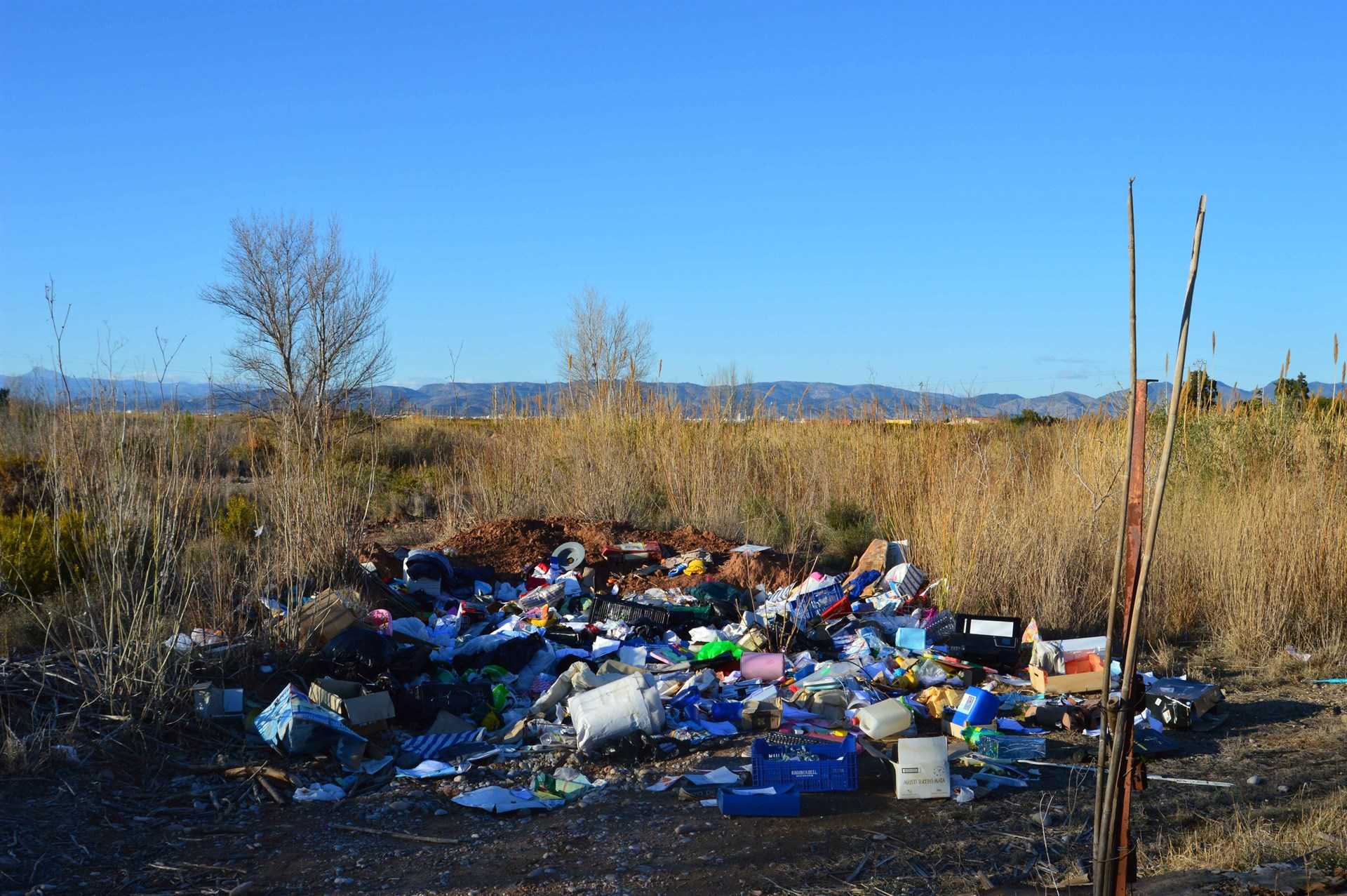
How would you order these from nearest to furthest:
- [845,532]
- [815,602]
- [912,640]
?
1. [912,640]
2. [815,602]
3. [845,532]

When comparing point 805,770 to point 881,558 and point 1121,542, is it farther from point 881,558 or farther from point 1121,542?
point 881,558

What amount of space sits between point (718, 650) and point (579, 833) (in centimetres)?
218

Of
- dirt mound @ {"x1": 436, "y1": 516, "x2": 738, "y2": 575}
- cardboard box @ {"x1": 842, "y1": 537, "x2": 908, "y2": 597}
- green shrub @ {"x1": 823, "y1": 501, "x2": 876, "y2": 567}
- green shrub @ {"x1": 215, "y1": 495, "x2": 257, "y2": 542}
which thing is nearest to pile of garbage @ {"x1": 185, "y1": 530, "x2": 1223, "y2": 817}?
cardboard box @ {"x1": 842, "y1": 537, "x2": 908, "y2": 597}

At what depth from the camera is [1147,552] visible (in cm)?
199

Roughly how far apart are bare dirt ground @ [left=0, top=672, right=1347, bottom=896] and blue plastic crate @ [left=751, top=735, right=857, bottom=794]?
0.07 m

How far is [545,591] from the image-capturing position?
705 centimetres

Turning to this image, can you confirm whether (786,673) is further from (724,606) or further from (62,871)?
(62,871)

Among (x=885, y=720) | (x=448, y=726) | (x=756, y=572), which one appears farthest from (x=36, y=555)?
(x=885, y=720)

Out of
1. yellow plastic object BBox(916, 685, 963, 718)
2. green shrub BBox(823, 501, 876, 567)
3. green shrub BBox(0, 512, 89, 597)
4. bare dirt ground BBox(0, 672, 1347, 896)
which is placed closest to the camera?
bare dirt ground BBox(0, 672, 1347, 896)

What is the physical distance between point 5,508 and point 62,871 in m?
8.69

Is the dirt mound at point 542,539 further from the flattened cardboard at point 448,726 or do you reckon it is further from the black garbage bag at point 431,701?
the flattened cardboard at point 448,726

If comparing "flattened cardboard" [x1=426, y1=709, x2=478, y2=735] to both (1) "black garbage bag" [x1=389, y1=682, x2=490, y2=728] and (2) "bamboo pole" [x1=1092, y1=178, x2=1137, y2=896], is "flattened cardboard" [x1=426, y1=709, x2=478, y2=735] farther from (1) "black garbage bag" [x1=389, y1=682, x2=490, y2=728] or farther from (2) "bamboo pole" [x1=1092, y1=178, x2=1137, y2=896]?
(2) "bamboo pole" [x1=1092, y1=178, x2=1137, y2=896]

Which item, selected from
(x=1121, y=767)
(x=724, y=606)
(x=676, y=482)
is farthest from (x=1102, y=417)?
(x=1121, y=767)

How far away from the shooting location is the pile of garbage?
13.7 feet
